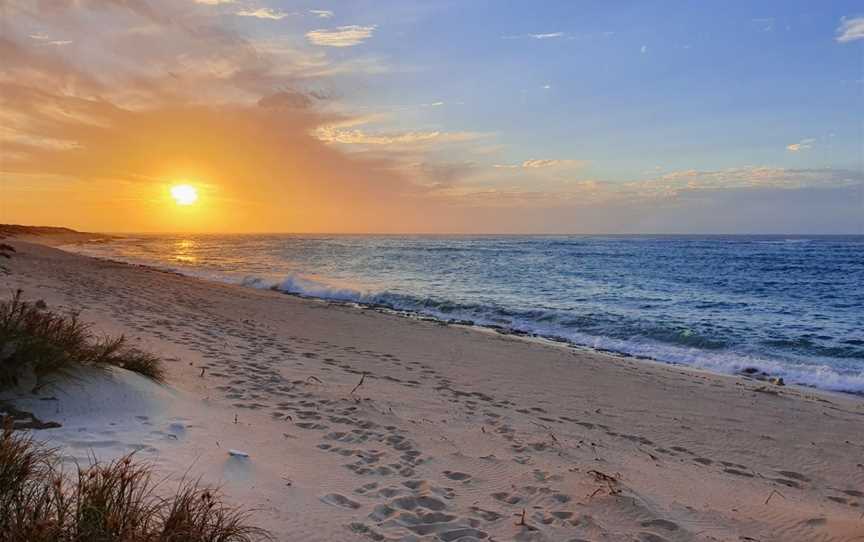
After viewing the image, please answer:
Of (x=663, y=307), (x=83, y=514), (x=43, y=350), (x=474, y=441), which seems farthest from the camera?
(x=663, y=307)

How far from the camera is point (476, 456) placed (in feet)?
16.2

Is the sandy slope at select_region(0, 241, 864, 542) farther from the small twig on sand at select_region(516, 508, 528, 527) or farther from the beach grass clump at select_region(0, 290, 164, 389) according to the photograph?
the beach grass clump at select_region(0, 290, 164, 389)

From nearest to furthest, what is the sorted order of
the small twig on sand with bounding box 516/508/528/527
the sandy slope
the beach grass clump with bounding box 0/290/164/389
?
the small twig on sand with bounding box 516/508/528/527 < the sandy slope < the beach grass clump with bounding box 0/290/164/389

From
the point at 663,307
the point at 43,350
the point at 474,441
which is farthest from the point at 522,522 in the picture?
the point at 663,307

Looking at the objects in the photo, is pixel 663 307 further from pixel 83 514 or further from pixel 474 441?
pixel 83 514

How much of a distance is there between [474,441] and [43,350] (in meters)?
4.06

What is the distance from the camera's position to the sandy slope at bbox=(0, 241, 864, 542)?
3719 mm

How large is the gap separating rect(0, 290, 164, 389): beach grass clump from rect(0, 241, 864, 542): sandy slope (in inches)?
10.9

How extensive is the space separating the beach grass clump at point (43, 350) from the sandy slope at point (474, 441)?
28 centimetres

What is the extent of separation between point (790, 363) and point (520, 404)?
7793 millimetres

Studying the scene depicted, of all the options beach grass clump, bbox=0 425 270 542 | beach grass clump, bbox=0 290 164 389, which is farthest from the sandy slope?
beach grass clump, bbox=0 425 270 542

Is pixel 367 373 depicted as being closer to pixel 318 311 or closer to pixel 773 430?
pixel 773 430

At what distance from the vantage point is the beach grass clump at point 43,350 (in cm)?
432

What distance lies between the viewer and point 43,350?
15.0 ft
